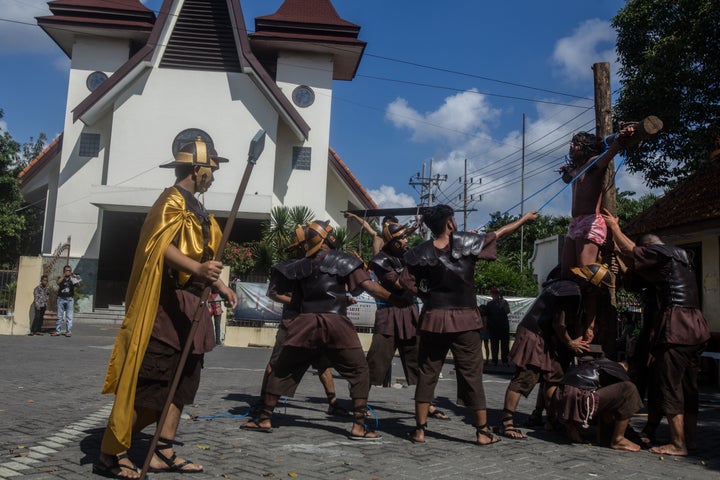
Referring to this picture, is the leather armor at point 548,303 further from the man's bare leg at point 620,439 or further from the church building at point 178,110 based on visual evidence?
the church building at point 178,110

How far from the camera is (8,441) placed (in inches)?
195

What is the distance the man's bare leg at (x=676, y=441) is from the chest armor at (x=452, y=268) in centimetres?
188

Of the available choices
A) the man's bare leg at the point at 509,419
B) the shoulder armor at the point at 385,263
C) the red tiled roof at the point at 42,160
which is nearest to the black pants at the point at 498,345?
the shoulder armor at the point at 385,263

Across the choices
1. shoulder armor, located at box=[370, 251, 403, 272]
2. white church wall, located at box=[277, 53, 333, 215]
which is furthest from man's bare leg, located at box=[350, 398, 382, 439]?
white church wall, located at box=[277, 53, 333, 215]

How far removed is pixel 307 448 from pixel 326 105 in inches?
905

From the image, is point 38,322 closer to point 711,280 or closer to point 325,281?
point 325,281

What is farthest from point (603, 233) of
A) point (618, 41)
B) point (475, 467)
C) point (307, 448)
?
point (618, 41)

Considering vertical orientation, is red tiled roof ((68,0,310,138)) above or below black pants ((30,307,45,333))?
above

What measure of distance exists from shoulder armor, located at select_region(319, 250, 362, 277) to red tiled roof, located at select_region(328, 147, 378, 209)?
69.9ft

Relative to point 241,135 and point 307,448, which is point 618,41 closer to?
point 307,448

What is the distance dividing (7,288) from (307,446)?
611 inches

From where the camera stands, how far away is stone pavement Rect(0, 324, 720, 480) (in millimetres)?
4512

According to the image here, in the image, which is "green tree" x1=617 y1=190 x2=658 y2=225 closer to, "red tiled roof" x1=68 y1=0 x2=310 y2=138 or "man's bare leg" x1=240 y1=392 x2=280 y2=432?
"red tiled roof" x1=68 y1=0 x2=310 y2=138

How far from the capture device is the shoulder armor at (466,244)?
5.60m
